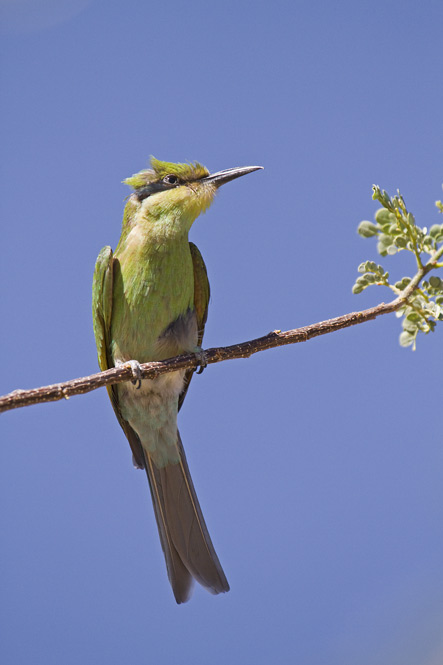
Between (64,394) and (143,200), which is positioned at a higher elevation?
(143,200)

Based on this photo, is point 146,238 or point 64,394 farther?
point 146,238

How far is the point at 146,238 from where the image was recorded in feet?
11.0

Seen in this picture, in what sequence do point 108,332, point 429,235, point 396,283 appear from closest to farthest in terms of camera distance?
point 429,235 → point 396,283 → point 108,332

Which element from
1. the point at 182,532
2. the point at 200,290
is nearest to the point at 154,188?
the point at 200,290

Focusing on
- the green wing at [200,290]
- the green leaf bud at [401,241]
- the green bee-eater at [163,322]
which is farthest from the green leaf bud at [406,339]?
the green wing at [200,290]

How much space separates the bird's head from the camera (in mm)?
3410

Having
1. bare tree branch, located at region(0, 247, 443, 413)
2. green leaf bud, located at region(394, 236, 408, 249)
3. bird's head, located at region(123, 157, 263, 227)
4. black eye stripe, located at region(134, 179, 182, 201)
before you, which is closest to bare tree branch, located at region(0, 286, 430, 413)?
bare tree branch, located at region(0, 247, 443, 413)

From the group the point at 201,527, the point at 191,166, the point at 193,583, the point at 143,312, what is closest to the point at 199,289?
the point at 143,312

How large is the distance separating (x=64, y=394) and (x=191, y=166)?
73.3 inches

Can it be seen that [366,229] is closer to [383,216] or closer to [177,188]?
[383,216]

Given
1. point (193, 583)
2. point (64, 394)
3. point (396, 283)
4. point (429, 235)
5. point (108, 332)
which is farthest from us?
point (108, 332)

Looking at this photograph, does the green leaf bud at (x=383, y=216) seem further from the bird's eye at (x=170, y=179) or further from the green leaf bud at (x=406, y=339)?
the bird's eye at (x=170, y=179)

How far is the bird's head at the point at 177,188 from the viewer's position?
11.2 feet

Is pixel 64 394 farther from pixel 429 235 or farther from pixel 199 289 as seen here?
pixel 199 289
